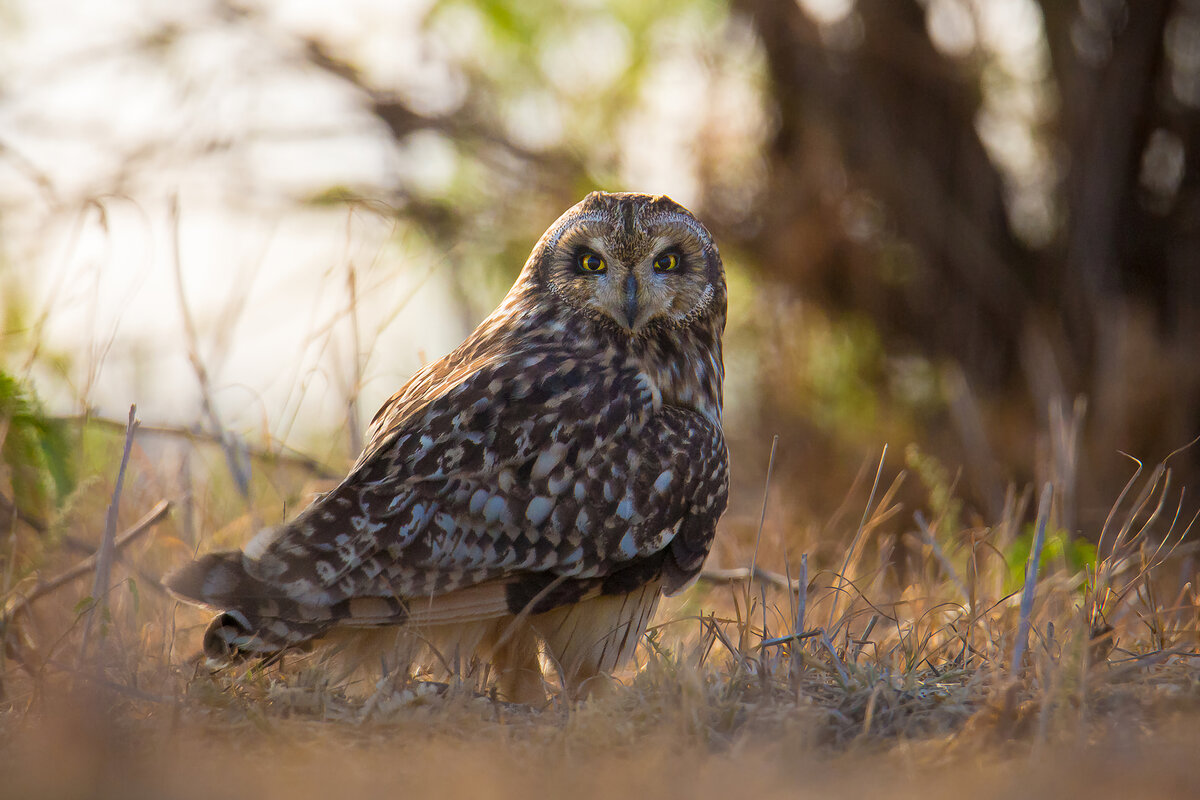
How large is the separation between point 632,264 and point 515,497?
901 millimetres

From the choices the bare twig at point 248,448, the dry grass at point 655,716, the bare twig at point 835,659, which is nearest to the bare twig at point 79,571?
the dry grass at point 655,716

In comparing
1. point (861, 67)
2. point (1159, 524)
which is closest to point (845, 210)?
point (861, 67)

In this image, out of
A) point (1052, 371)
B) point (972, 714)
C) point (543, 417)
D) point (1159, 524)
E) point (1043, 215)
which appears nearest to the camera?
point (972, 714)

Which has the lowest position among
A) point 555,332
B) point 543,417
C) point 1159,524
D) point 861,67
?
point 1159,524

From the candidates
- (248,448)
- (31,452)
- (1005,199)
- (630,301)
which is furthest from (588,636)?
(1005,199)

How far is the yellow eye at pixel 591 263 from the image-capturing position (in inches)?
135

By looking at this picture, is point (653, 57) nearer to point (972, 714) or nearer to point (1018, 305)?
point (1018, 305)

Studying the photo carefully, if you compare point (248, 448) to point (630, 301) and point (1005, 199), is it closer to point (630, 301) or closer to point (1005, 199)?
point (630, 301)

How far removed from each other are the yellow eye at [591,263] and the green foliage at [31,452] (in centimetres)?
170

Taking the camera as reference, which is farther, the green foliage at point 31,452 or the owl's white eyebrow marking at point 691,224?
the owl's white eyebrow marking at point 691,224

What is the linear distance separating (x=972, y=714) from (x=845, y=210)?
537cm

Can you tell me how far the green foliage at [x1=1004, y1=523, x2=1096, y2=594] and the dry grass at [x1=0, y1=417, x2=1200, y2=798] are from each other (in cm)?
31

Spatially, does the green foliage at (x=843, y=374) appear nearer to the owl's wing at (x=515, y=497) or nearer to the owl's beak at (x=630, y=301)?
the owl's beak at (x=630, y=301)

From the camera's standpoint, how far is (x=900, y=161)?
7.06 metres
